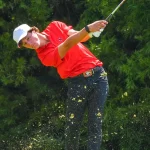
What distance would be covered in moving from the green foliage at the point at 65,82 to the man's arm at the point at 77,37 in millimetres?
1627

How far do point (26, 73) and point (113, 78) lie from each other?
111 centimetres

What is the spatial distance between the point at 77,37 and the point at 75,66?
1.05ft

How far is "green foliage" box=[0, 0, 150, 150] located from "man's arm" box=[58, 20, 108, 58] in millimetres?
1627

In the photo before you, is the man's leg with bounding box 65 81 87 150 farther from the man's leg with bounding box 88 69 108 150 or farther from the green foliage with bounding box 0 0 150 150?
the green foliage with bounding box 0 0 150 150

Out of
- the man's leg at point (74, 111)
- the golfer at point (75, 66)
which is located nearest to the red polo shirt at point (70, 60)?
the golfer at point (75, 66)

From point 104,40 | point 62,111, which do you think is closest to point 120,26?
point 104,40

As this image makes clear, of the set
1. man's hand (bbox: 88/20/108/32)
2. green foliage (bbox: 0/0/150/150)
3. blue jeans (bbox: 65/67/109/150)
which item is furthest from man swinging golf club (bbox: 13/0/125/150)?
green foliage (bbox: 0/0/150/150)

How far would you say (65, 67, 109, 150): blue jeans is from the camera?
4297mm

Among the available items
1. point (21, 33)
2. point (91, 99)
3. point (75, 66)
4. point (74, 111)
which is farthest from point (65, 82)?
point (21, 33)

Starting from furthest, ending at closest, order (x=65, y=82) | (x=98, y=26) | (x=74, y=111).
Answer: (x=65, y=82), (x=74, y=111), (x=98, y=26)

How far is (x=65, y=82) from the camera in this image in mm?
6242

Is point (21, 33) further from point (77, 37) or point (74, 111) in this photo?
point (74, 111)

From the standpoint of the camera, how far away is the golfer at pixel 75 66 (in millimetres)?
4199

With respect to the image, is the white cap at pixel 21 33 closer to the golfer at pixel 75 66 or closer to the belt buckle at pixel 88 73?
the golfer at pixel 75 66
